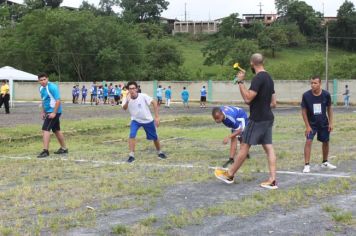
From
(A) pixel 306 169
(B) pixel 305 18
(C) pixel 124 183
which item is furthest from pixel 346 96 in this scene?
(B) pixel 305 18

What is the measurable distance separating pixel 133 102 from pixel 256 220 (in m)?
5.50

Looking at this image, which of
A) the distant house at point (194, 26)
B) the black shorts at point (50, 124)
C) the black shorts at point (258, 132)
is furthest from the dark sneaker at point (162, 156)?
the distant house at point (194, 26)

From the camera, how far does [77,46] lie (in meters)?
64.4

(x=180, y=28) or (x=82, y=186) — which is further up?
(x=180, y=28)

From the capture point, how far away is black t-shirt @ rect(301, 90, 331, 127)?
983 cm

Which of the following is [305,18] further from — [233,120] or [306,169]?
[306,169]

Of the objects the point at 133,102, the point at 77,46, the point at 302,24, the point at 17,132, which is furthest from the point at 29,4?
the point at 133,102

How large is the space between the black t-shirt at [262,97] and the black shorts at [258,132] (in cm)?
7

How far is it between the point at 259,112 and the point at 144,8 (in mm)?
107204

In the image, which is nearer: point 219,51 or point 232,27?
point 219,51

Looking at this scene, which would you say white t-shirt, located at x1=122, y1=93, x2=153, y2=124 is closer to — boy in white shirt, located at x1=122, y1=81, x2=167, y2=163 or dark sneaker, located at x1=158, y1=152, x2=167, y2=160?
boy in white shirt, located at x1=122, y1=81, x2=167, y2=163

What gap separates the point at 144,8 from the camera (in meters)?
113

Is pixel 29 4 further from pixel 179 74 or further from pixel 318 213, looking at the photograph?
pixel 318 213

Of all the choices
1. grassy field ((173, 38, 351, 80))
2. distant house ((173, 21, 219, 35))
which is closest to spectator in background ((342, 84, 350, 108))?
grassy field ((173, 38, 351, 80))
